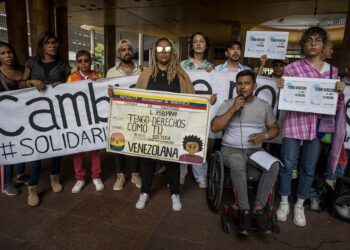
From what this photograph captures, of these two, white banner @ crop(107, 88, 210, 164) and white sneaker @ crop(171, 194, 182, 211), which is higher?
white banner @ crop(107, 88, 210, 164)

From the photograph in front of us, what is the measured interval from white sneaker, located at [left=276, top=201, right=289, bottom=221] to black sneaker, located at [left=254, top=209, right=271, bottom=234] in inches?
19.6

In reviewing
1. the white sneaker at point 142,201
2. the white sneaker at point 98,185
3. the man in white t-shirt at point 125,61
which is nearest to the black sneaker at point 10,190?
the white sneaker at point 98,185

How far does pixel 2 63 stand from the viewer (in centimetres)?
292

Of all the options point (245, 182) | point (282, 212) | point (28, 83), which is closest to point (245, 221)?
point (245, 182)

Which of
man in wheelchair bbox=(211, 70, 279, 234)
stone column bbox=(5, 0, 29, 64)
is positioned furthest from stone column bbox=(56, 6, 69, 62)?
man in wheelchair bbox=(211, 70, 279, 234)

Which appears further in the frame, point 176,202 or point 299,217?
point 176,202

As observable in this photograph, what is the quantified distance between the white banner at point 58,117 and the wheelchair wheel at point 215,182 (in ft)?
3.61

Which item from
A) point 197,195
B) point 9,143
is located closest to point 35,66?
point 9,143

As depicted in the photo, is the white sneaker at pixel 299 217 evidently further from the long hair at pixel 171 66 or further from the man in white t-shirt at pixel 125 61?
the man in white t-shirt at pixel 125 61

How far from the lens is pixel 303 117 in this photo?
2650mm

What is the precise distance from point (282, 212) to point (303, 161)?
0.56 meters

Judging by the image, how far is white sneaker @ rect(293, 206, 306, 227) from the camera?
2.74 meters

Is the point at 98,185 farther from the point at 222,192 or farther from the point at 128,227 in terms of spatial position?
the point at 222,192

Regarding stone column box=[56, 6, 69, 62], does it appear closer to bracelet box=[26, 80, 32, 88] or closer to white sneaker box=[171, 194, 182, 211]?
bracelet box=[26, 80, 32, 88]
